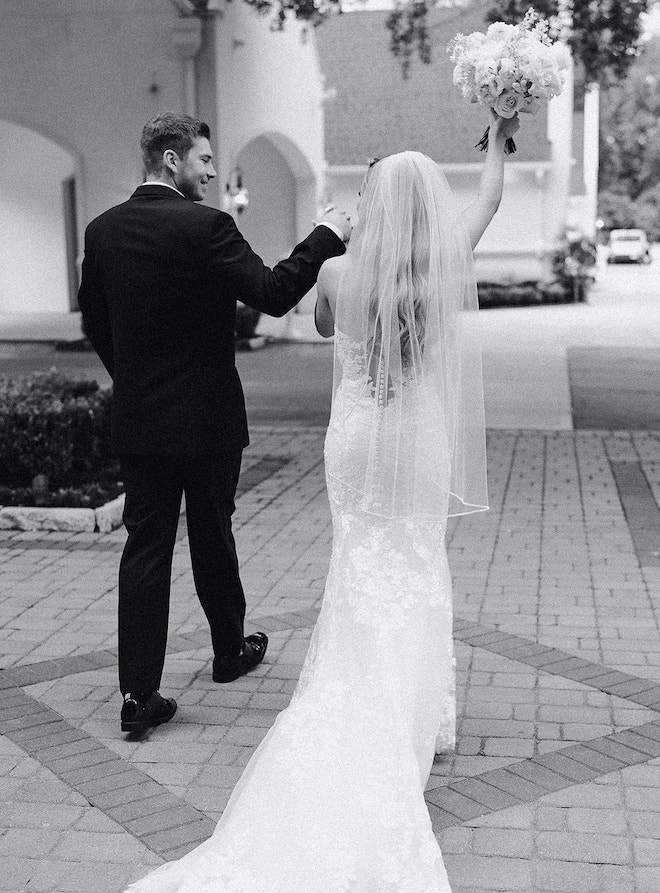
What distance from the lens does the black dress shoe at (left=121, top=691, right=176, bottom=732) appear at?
13.2 ft

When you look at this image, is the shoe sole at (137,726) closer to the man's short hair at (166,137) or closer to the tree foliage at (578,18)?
the man's short hair at (166,137)

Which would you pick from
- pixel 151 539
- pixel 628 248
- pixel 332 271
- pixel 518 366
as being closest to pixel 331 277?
pixel 332 271

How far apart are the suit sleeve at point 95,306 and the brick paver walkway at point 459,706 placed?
4.38 ft

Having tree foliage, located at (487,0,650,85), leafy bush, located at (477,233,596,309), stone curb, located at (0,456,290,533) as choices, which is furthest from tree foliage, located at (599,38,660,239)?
stone curb, located at (0,456,290,533)

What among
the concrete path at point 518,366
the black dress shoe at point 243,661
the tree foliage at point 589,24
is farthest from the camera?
the tree foliage at point 589,24

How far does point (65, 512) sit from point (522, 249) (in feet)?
89.4

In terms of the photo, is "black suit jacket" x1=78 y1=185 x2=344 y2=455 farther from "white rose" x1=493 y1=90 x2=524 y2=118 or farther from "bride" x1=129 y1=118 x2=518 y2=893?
"white rose" x1=493 y1=90 x2=524 y2=118

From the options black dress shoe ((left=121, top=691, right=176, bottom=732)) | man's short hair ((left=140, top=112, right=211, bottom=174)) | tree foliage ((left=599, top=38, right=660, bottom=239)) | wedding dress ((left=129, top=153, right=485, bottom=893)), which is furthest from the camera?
tree foliage ((left=599, top=38, right=660, bottom=239))

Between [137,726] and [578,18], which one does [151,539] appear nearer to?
[137,726]

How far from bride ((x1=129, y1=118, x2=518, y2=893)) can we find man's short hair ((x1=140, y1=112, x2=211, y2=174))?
29.6 inches

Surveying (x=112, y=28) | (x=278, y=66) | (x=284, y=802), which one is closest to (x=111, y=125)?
(x=112, y=28)

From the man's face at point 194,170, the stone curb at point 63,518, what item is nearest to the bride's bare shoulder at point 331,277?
the man's face at point 194,170

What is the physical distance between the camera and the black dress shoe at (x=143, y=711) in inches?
158

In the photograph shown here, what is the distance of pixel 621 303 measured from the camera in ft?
95.1
